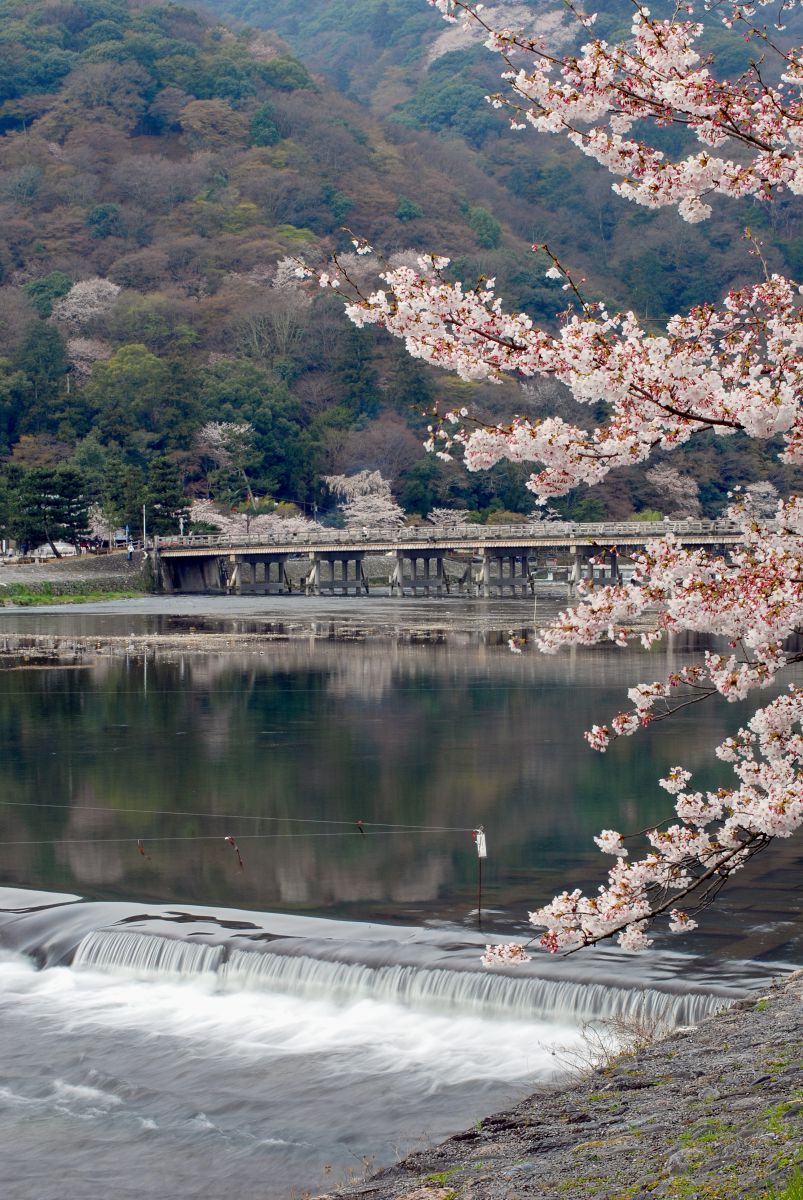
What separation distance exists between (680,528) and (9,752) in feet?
155

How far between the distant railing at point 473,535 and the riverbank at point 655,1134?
5380 cm

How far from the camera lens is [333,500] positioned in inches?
3216

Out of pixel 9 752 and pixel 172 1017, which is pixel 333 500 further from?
pixel 172 1017

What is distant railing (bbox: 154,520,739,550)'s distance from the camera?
204ft

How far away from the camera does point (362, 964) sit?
35.2 ft

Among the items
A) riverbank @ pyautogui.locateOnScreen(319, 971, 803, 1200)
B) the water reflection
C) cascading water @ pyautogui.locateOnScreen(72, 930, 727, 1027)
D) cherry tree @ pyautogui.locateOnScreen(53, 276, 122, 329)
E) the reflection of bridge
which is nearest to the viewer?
riverbank @ pyautogui.locateOnScreen(319, 971, 803, 1200)

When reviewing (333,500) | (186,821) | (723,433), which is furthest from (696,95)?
(333,500)

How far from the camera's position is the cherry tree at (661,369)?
20.0 ft

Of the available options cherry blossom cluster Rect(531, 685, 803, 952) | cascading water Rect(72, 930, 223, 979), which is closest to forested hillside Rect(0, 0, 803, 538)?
cascading water Rect(72, 930, 223, 979)

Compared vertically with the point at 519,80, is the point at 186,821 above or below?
below

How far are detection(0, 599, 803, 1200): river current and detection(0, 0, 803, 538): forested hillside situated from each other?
137 ft

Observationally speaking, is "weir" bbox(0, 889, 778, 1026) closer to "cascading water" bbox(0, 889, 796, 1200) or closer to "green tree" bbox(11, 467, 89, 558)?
"cascading water" bbox(0, 889, 796, 1200)

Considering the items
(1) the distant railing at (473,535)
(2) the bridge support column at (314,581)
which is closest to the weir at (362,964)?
(1) the distant railing at (473,535)

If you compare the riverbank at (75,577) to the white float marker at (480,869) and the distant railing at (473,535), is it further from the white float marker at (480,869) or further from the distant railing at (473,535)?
the white float marker at (480,869)
